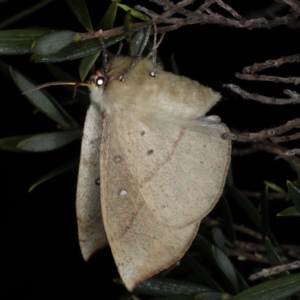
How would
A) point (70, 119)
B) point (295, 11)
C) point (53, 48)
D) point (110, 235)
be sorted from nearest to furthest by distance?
point (53, 48) → point (295, 11) → point (110, 235) → point (70, 119)

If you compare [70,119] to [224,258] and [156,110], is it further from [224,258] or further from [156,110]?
[224,258]

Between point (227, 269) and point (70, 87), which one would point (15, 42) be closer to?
point (70, 87)

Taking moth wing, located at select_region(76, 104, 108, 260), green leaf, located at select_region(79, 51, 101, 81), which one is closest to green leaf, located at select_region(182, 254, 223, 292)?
moth wing, located at select_region(76, 104, 108, 260)

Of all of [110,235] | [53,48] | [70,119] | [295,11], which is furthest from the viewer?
[70,119]

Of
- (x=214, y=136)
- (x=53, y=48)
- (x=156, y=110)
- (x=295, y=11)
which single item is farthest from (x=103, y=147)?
(x=295, y=11)

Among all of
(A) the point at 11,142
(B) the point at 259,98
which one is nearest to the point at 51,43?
(B) the point at 259,98

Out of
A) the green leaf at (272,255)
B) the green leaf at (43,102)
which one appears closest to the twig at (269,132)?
the green leaf at (272,255)
